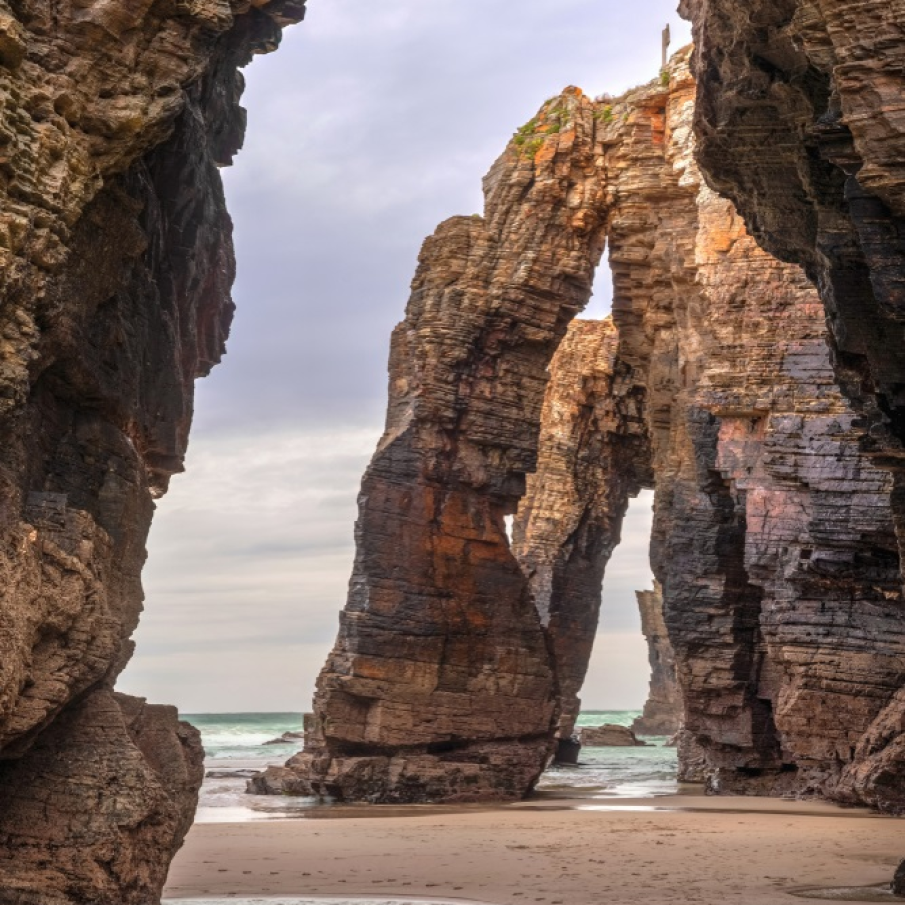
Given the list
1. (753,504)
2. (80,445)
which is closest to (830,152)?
(80,445)

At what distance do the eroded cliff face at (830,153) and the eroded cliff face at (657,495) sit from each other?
42.2 feet

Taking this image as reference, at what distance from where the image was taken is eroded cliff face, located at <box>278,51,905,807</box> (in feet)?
89.9

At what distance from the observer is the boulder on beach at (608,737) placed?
235ft

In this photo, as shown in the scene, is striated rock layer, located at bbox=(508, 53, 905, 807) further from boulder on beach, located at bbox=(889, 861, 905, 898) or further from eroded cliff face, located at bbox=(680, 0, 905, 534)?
boulder on beach, located at bbox=(889, 861, 905, 898)

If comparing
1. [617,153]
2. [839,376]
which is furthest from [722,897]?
[617,153]

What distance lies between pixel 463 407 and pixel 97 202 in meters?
22.1

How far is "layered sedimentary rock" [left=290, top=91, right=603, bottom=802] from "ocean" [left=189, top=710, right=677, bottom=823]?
7.14ft

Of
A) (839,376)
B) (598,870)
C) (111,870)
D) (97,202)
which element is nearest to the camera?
(111,870)

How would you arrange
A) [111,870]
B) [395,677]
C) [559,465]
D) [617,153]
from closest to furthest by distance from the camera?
[111,870] < [395,677] < [617,153] < [559,465]

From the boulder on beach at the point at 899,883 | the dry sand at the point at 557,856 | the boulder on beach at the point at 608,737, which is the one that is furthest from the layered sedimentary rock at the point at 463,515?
the boulder on beach at the point at 608,737

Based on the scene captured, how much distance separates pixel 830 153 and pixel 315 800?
2505 centimetres

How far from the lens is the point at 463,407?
3488 cm

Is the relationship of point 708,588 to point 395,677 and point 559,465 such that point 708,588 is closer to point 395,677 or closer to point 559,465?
point 395,677

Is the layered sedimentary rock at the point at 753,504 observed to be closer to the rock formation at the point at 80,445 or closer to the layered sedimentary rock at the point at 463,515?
the layered sedimentary rock at the point at 463,515
